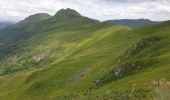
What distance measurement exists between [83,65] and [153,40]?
3708 centimetres

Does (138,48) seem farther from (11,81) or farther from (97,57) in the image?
(11,81)

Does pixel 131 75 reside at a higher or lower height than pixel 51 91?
higher

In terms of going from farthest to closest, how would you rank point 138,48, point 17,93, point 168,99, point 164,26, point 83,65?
point 164,26, point 83,65, point 17,93, point 138,48, point 168,99

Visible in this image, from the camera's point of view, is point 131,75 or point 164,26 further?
point 164,26

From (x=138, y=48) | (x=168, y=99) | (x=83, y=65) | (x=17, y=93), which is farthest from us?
(x=83, y=65)

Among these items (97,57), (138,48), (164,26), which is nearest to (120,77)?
(138,48)

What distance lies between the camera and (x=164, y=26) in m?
188

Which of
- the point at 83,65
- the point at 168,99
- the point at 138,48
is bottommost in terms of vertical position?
the point at 83,65

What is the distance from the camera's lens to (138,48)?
11306 cm

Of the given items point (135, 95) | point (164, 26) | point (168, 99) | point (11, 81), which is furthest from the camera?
point (164, 26)

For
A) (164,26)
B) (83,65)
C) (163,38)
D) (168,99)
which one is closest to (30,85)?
(83,65)

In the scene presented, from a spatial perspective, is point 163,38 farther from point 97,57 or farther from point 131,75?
point 97,57

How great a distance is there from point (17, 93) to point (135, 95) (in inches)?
4276

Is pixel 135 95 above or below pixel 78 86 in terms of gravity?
above
